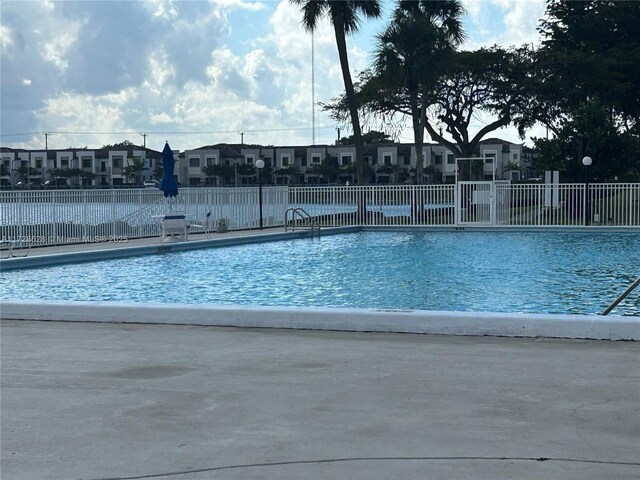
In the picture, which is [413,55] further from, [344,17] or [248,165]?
[248,165]

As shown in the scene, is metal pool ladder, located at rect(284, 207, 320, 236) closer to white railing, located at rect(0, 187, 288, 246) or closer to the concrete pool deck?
white railing, located at rect(0, 187, 288, 246)

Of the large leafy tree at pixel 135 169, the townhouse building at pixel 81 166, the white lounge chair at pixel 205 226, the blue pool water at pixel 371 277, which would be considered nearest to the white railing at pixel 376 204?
the white lounge chair at pixel 205 226

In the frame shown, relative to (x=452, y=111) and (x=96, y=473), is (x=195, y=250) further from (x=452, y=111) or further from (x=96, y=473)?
(x=452, y=111)

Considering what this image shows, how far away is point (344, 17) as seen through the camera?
3753 centimetres

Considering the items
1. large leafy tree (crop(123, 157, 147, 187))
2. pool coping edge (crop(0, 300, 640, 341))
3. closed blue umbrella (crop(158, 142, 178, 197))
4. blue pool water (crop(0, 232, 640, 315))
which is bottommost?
blue pool water (crop(0, 232, 640, 315))

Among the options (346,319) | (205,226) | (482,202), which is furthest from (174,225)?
(346,319)

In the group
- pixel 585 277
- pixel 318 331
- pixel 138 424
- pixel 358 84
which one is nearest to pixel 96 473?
pixel 138 424

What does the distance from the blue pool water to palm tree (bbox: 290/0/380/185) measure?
45.8 ft

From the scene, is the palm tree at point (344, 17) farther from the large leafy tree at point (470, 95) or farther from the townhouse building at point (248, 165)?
the townhouse building at point (248, 165)

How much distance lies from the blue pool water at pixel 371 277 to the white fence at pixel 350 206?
151 inches

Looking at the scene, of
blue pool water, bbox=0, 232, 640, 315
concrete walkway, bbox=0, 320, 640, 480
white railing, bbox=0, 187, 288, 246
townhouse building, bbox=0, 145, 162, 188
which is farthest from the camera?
townhouse building, bbox=0, 145, 162, 188

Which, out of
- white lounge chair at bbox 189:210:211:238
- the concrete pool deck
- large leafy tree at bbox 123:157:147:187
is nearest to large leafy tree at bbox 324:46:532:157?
white lounge chair at bbox 189:210:211:238

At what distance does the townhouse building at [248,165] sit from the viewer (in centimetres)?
9250

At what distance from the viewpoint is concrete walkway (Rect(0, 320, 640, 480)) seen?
15.4 ft
